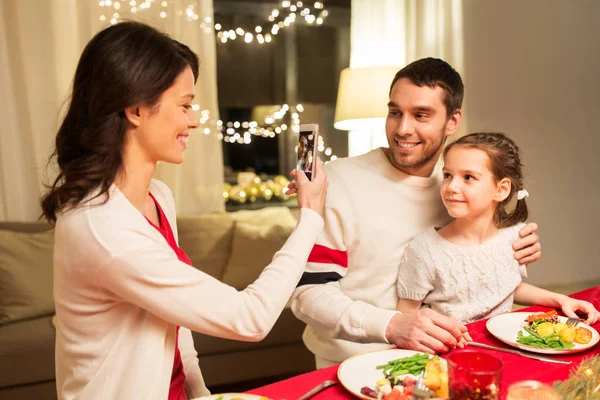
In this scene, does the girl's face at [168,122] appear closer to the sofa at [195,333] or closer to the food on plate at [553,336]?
the food on plate at [553,336]

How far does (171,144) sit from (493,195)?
39.5 inches

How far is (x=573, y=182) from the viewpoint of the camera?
500 centimetres

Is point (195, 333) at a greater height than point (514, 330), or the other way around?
point (514, 330)

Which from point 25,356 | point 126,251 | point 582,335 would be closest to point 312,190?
point 126,251

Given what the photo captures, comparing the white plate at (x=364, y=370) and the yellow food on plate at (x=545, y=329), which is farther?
the yellow food on plate at (x=545, y=329)

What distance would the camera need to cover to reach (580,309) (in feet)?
5.07

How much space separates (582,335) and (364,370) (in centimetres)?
55

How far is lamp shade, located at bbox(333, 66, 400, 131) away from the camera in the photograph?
3.46 meters

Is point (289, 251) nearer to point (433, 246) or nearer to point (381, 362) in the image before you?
point (381, 362)

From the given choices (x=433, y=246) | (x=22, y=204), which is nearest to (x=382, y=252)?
(x=433, y=246)

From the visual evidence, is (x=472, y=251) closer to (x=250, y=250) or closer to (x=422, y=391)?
(x=422, y=391)

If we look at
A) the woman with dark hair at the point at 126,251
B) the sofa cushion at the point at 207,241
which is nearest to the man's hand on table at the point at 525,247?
the woman with dark hair at the point at 126,251

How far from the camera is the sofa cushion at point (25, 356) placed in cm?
271

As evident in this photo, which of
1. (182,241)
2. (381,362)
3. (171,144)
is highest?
(171,144)
